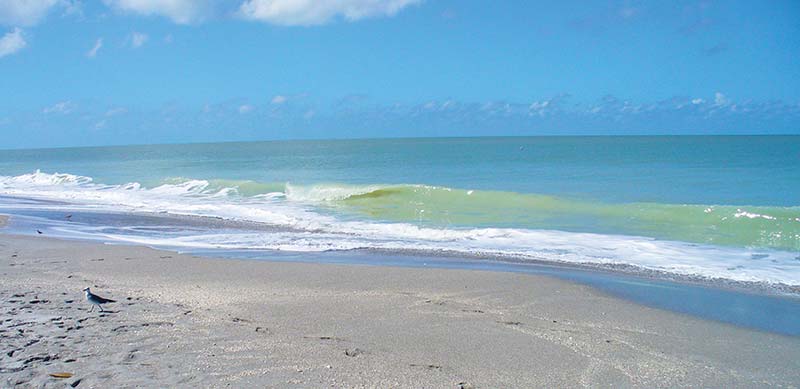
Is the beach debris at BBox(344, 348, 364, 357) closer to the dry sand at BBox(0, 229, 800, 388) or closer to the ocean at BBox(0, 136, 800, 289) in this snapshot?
the dry sand at BBox(0, 229, 800, 388)

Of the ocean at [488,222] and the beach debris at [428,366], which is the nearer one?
the beach debris at [428,366]

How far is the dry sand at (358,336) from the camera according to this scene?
4.50 m

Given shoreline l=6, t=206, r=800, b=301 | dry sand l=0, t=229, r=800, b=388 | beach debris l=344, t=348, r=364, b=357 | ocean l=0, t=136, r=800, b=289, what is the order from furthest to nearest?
ocean l=0, t=136, r=800, b=289 → shoreline l=6, t=206, r=800, b=301 → beach debris l=344, t=348, r=364, b=357 → dry sand l=0, t=229, r=800, b=388

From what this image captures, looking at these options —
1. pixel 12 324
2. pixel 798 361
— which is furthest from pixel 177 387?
pixel 798 361

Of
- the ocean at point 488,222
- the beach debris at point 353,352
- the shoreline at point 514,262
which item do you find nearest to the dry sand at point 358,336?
the beach debris at point 353,352

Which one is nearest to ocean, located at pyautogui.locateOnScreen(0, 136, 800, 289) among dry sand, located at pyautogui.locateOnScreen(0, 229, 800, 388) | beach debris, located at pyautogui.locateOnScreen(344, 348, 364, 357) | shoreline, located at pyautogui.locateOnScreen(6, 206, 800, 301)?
shoreline, located at pyautogui.locateOnScreen(6, 206, 800, 301)

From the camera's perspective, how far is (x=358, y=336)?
5.56m

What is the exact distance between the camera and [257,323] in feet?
19.3

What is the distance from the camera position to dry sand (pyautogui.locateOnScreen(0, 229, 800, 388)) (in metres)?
4.50

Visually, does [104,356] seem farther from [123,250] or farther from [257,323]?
[123,250]

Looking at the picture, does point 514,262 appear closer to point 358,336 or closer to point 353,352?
point 358,336

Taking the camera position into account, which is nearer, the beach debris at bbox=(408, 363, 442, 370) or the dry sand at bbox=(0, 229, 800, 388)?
the dry sand at bbox=(0, 229, 800, 388)

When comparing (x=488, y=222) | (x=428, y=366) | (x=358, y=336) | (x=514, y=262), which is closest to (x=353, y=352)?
(x=358, y=336)

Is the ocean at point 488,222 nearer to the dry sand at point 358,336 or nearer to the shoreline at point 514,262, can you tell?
the shoreline at point 514,262
